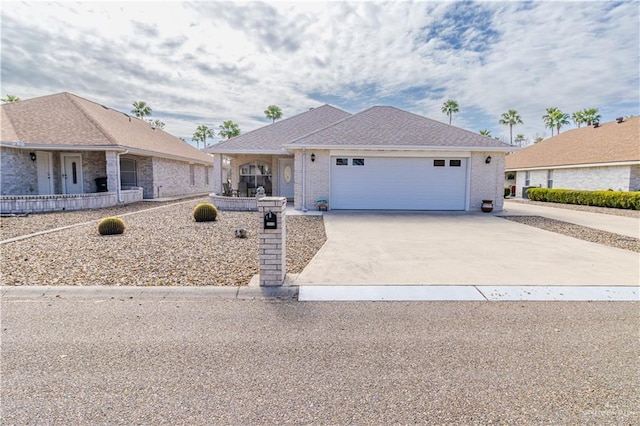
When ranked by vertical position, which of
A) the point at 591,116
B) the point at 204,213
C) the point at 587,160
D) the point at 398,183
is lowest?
the point at 204,213

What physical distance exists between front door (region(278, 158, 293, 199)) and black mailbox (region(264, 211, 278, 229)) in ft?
45.9

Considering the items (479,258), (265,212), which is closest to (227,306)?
(265,212)

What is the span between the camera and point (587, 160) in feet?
69.7

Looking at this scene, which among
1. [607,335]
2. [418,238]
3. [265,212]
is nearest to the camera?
[607,335]

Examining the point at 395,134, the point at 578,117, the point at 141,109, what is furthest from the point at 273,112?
the point at 578,117

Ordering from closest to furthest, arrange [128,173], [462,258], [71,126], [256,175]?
1. [462,258]
2. [71,126]
3. [256,175]
4. [128,173]

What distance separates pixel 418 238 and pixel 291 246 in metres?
3.68

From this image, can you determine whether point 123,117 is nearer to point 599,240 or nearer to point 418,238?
point 418,238

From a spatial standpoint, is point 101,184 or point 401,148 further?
point 101,184

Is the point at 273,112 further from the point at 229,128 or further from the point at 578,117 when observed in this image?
the point at 578,117

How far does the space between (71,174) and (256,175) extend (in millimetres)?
9952

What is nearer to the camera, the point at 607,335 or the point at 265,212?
the point at 607,335

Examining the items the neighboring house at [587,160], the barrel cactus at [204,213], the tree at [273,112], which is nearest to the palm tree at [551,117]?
the neighboring house at [587,160]

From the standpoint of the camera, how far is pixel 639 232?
10.7 m
